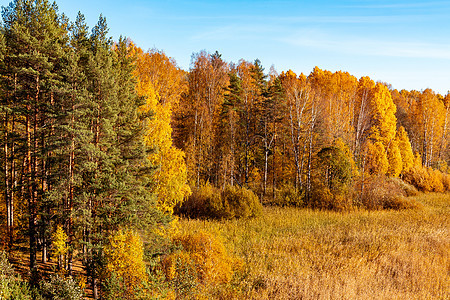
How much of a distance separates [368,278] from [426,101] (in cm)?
3623

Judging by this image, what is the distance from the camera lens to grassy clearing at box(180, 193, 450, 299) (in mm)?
9555

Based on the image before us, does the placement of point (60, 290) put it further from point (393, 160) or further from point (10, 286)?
point (393, 160)

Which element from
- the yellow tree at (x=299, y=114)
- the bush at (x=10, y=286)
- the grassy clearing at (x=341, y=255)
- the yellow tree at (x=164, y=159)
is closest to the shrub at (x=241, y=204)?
the grassy clearing at (x=341, y=255)

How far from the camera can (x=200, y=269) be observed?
1038 cm

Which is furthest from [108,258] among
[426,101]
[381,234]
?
[426,101]

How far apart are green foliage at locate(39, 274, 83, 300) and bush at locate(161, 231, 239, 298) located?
3.09 m

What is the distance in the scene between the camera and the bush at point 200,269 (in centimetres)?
953

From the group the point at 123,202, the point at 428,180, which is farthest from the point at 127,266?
the point at 428,180

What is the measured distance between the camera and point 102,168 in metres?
11.9

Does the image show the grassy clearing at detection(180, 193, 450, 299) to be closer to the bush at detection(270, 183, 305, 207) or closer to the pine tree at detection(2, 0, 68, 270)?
the bush at detection(270, 183, 305, 207)

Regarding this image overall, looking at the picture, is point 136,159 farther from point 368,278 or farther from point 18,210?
point 368,278

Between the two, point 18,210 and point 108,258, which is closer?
point 108,258

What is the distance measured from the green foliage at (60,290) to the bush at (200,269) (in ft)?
10.1

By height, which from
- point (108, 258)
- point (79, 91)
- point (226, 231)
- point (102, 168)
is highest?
point (79, 91)
